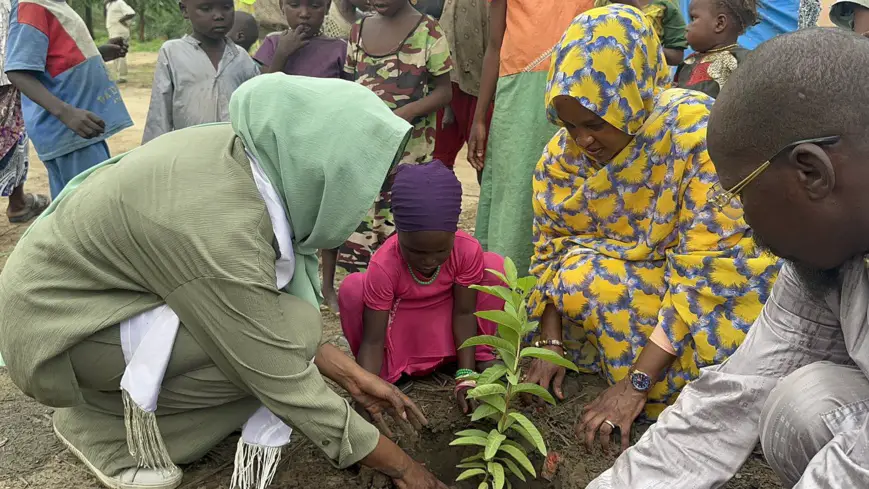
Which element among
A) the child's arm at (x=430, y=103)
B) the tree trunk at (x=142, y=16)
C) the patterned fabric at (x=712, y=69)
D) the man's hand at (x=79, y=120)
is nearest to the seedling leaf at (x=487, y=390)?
the child's arm at (x=430, y=103)

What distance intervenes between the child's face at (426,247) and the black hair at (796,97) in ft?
3.83

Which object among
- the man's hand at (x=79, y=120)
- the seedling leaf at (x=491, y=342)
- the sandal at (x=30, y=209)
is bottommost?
the sandal at (x=30, y=209)

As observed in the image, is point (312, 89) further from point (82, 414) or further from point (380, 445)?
point (82, 414)

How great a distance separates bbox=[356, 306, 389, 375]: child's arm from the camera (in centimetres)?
265

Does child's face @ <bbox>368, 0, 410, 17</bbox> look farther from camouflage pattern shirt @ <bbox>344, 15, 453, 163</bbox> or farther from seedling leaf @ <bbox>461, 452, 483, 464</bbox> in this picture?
seedling leaf @ <bbox>461, 452, 483, 464</bbox>

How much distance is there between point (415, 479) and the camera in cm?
208

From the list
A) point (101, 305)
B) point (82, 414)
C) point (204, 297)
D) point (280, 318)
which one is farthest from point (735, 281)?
point (82, 414)

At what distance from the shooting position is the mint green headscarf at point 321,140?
6.14 feet

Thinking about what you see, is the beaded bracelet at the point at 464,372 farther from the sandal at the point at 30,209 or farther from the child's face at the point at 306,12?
the sandal at the point at 30,209

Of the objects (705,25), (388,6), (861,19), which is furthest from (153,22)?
(861,19)

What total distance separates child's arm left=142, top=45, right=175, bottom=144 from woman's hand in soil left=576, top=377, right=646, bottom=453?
2.64 m

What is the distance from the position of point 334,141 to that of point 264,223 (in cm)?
28

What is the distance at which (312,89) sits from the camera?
192 centimetres

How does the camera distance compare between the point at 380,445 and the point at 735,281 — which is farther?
the point at 735,281
